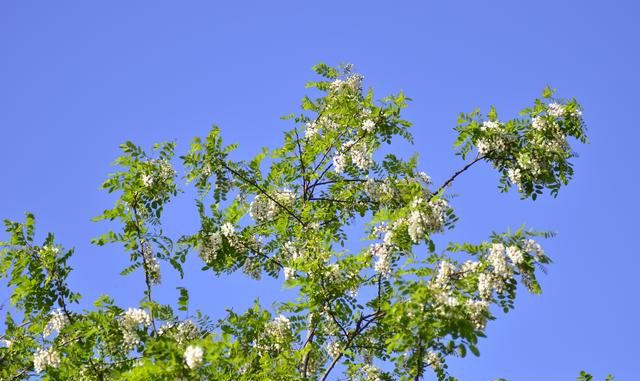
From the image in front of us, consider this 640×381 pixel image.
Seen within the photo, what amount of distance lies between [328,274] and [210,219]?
93.3 inches

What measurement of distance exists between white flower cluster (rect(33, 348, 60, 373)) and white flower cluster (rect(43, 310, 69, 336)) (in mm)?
242

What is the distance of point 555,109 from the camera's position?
9.77 m

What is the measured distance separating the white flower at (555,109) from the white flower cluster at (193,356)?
18.9 ft

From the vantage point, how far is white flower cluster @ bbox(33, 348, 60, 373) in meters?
8.60

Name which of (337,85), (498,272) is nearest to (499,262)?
(498,272)

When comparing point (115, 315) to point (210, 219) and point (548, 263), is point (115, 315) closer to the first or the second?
Answer: point (210, 219)

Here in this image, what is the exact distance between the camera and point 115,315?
8586mm

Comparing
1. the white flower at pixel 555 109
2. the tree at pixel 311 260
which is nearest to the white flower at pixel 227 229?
the tree at pixel 311 260

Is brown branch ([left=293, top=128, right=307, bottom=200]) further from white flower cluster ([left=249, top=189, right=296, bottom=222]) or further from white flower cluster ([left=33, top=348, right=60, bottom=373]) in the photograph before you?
white flower cluster ([left=33, top=348, right=60, bottom=373])

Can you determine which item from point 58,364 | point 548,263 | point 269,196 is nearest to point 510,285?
point 548,263

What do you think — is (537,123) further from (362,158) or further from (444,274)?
(444,274)

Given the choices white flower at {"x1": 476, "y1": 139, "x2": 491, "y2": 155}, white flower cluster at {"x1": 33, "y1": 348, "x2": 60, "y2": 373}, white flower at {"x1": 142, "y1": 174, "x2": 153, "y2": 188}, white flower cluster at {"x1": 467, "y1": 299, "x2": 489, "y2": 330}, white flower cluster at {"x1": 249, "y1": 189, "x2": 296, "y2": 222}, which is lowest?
white flower cluster at {"x1": 467, "y1": 299, "x2": 489, "y2": 330}

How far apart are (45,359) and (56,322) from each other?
0.44 metres

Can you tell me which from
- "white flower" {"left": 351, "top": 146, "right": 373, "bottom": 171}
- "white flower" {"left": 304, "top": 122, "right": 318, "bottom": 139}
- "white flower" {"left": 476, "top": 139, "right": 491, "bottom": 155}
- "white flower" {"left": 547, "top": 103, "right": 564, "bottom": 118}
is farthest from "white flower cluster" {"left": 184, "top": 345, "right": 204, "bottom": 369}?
"white flower" {"left": 547, "top": 103, "right": 564, "bottom": 118}
